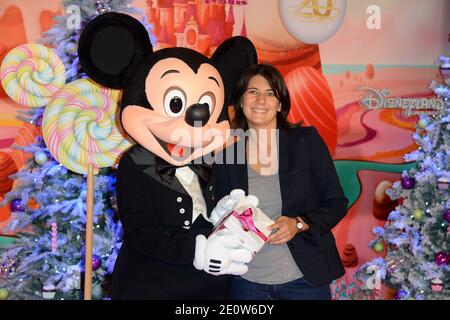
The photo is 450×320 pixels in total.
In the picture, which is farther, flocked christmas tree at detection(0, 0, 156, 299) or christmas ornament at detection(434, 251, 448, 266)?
christmas ornament at detection(434, 251, 448, 266)

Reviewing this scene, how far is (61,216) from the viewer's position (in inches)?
138

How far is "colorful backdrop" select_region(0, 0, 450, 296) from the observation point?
4207 mm

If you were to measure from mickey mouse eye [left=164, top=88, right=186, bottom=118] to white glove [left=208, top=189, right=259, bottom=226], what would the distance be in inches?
Result: 13.7

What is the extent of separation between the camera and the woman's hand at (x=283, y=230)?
2.13 metres

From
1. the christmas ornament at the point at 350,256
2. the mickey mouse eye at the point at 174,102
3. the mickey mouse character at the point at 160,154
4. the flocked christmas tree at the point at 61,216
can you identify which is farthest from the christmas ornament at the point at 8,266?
the christmas ornament at the point at 350,256

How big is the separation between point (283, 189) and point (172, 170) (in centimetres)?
42

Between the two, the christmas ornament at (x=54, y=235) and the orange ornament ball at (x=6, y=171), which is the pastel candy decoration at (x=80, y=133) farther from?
the orange ornament ball at (x=6, y=171)

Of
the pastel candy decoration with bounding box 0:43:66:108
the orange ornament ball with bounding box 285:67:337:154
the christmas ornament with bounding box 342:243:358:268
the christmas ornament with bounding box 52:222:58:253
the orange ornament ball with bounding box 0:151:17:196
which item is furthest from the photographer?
the christmas ornament with bounding box 342:243:358:268

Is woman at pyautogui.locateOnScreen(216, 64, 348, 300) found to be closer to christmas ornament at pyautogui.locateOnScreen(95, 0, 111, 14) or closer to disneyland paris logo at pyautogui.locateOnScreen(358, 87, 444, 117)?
christmas ornament at pyautogui.locateOnScreen(95, 0, 111, 14)

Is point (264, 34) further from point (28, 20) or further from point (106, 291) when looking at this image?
point (106, 291)

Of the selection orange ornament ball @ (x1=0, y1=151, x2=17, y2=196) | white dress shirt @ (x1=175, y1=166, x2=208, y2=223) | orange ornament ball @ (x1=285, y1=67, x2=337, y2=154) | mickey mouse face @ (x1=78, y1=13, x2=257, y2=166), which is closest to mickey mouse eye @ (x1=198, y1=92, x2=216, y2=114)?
mickey mouse face @ (x1=78, y1=13, x2=257, y2=166)

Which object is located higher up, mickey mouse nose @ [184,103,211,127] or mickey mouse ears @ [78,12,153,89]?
mickey mouse ears @ [78,12,153,89]

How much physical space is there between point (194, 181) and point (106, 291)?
155cm

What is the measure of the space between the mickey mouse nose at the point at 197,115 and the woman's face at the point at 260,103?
0.65 feet
